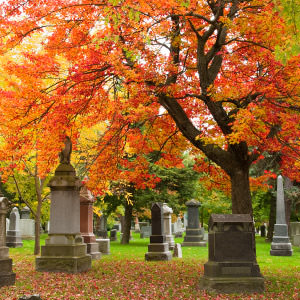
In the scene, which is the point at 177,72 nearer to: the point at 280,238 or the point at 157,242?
the point at 157,242

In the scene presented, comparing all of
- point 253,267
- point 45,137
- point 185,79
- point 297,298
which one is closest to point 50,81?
point 45,137

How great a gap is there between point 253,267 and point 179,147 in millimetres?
5645

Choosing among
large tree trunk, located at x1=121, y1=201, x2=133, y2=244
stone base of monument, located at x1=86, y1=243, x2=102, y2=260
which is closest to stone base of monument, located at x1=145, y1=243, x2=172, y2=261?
stone base of monument, located at x1=86, y1=243, x2=102, y2=260

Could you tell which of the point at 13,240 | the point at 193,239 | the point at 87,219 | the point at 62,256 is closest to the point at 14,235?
the point at 13,240

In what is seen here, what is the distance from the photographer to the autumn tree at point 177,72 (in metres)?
9.53

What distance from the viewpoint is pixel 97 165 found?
43.6ft

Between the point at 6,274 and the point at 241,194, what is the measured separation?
6.08 m

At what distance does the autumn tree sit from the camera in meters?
9.53

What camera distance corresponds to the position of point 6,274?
9.34 meters

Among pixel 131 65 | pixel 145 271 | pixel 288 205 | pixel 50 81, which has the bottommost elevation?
pixel 145 271

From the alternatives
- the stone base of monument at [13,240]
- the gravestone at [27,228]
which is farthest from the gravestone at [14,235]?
the gravestone at [27,228]

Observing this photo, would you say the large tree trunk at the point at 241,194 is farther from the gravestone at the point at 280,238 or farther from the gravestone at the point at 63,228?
the gravestone at the point at 280,238

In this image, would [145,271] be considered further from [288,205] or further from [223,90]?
[288,205]

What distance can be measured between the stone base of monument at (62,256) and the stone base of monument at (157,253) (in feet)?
15.4
